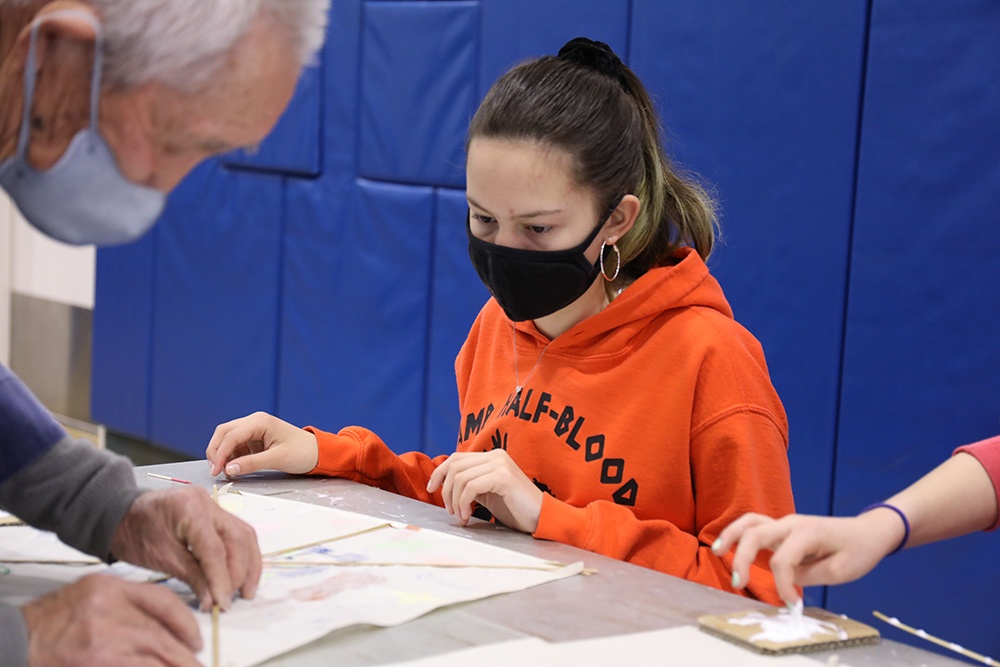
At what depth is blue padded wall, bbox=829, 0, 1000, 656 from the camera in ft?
7.14

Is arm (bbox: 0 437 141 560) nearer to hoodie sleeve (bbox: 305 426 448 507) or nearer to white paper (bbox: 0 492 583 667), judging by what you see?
white paper (bbox: 0 492 583 667)

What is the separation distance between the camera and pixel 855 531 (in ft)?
3.58

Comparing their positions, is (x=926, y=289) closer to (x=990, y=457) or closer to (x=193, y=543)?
(x=990, y=457)

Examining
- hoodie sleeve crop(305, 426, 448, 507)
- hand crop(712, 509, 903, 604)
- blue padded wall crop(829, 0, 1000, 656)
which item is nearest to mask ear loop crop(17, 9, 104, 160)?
hand crop(712, 509, 903, 604)

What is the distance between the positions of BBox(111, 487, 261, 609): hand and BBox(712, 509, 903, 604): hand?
1.48 ft

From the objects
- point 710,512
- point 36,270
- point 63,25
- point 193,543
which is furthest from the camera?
point 36,270

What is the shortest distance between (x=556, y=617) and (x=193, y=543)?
35 cm

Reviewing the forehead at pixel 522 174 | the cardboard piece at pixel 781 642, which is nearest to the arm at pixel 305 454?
the forehead at pixel 522 174

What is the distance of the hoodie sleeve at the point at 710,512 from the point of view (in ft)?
4.44

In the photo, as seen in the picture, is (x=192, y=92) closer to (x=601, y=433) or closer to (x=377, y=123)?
(x=601, y=433)

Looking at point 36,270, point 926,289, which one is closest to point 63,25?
point 926,289

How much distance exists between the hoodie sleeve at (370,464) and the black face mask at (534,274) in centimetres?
27

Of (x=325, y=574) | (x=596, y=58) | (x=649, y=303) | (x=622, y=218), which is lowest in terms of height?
(x=325, y=574)

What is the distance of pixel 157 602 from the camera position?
3.12ft
